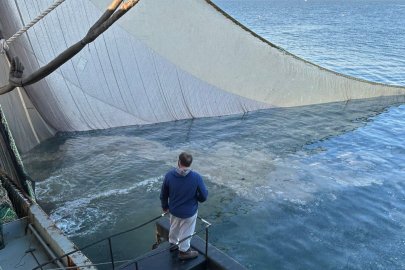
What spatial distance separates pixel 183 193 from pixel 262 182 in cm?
542

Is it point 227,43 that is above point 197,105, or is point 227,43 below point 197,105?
above

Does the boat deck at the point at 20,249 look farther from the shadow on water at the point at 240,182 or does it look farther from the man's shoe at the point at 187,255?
the man's shoe at the point at 187,255

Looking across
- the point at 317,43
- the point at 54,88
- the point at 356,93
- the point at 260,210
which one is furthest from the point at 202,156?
the point at 317,43

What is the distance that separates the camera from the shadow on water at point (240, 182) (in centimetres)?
689

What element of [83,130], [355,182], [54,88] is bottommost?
[355,182]

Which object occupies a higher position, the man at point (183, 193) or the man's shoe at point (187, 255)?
the man at point (183, 193)

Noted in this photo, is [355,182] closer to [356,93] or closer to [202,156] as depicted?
[202,156]

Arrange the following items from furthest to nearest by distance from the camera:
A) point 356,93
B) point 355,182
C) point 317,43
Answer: point 317,43
point 356,93
point 355,182

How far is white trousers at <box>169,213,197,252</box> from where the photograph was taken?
14.3ft

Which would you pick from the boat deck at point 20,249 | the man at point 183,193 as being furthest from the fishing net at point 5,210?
the man at point 183,193

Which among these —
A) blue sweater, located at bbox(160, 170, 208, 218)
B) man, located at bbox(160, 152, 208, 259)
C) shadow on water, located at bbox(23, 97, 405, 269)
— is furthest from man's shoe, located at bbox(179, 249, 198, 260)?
shadow on water, located at bbox(23, 97, 405, 269)

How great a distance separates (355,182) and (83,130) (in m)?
8.54

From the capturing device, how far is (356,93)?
15148 mm

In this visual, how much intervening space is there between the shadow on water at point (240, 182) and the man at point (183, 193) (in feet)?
8.14
